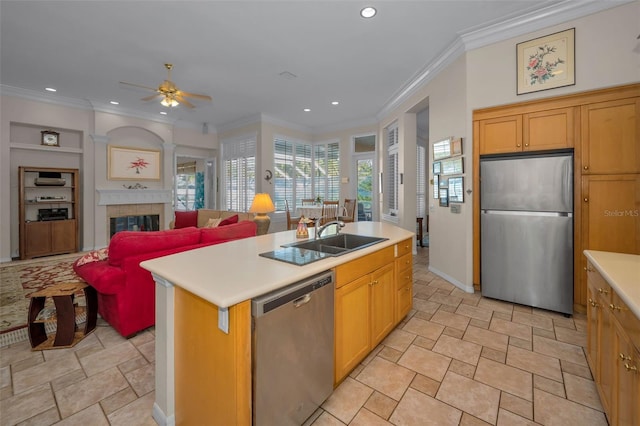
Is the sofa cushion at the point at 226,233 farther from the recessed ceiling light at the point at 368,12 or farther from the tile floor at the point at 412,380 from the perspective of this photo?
the recessed ceiling light at the point at 368,12

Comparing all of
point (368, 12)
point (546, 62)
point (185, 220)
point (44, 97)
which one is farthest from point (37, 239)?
point (546, 62)

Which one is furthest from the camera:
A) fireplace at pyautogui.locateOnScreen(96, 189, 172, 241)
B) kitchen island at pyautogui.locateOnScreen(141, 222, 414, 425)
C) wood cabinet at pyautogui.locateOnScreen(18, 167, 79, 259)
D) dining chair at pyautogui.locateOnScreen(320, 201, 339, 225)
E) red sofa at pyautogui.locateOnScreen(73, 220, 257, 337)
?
dining chair at pyautogui.locateOnScreen(320, 201, 339, 225)

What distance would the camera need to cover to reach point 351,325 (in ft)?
5.87

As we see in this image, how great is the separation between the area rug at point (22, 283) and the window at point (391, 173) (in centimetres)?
541

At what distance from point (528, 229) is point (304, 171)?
571 cm

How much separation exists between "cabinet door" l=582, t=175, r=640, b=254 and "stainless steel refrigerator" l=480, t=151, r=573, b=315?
0.21 metres

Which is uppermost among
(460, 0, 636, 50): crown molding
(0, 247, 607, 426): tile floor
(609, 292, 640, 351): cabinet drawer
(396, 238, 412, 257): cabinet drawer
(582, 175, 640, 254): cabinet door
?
(460, 0, 636, 50): crown molding

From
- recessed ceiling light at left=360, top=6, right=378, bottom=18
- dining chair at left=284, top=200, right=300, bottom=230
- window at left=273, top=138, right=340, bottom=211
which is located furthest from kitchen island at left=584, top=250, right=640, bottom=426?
window at left=273, top=138, right=340, bottom=211

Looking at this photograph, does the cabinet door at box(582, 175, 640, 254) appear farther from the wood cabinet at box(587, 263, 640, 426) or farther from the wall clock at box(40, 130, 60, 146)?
the wall clock at box(40, 130, 60, 146)

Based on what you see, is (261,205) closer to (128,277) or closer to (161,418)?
(128,277)

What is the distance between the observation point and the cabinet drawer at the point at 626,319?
1000 mm

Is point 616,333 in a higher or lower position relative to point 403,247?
lower

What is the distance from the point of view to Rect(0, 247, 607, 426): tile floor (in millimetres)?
1561

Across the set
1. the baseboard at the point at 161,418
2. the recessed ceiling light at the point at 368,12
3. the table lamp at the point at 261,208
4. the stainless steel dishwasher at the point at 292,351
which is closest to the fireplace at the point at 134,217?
the table lamp at the point at 261,208
